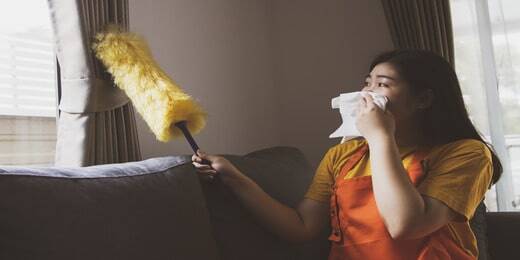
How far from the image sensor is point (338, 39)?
8.13 feet

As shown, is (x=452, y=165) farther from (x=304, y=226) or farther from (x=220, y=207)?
(x=220, y=207)

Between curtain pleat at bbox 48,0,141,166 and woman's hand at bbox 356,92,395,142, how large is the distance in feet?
2.30

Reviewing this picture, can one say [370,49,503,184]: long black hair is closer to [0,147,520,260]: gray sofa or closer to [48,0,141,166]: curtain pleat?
[0,147,520,260]: gray sofa

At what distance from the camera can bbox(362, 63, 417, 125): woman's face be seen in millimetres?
1285

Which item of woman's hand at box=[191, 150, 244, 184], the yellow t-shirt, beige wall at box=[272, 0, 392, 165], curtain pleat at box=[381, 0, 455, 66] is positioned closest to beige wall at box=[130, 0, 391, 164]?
beige wall at box=[272, 0, 392, 165]

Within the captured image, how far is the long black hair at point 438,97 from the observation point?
130 cm

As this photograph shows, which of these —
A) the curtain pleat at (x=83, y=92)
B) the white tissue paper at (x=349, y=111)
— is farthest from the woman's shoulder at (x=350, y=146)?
the curtain pleat at (x=83, y=92)

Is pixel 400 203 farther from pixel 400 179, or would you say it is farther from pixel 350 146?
pixel 350 146

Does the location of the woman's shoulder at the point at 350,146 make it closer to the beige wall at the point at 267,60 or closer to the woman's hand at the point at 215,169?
the woman's hand at the point at 215,169

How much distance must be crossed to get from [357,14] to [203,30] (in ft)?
2.65

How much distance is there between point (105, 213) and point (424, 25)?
1.64 m

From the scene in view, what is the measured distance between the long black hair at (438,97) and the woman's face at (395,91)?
0.05 feet

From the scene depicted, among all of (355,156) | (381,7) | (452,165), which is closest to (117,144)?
(355,156)

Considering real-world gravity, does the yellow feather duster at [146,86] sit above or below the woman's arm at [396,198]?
above
